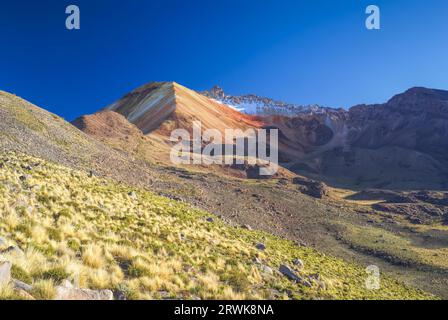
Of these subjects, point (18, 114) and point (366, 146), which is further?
point (366, 146)

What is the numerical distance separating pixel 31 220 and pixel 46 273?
4662 mm

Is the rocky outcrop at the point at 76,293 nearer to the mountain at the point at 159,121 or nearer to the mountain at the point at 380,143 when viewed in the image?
the mountain at the point at 159,121

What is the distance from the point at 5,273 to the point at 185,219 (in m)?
17.1

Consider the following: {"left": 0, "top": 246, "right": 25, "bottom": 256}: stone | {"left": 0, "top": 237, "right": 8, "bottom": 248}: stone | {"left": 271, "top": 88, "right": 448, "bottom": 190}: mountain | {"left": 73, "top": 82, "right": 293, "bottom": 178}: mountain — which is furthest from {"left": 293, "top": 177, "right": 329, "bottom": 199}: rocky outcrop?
{"left": 0, "top": 246, "right": 25, "bottom": 256}: stone

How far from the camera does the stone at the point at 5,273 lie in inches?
314

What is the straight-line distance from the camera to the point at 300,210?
190 feet

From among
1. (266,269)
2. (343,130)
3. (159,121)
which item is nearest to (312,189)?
(159,121)

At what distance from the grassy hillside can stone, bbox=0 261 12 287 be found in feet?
1.46

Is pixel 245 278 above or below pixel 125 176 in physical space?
below

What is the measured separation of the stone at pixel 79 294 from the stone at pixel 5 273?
106 centimetres

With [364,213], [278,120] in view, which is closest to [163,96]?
[278,120]

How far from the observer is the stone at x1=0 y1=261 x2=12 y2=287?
7969mm

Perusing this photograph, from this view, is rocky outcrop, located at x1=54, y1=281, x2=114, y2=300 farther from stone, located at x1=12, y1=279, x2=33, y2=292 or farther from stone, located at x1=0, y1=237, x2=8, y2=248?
stone, located at x1=0, y1=237, x2=8, y2=248
